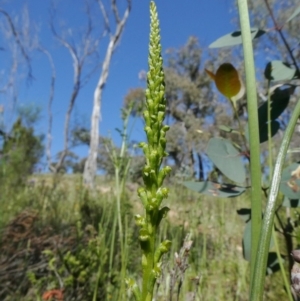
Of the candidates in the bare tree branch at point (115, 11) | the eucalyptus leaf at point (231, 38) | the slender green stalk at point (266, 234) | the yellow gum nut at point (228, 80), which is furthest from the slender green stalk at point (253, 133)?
the bare tree branch at point (115, 11)

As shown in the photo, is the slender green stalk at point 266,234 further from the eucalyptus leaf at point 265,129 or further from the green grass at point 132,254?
the eucalyptus leaf at point 265,129

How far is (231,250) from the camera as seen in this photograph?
1.98 metres

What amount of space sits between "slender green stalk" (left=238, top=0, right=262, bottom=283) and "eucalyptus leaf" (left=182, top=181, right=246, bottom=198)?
14.3 inches

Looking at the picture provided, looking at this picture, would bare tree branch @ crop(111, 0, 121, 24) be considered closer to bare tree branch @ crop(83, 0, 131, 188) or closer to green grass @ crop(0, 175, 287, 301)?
bare tree branch @ crop(83, 0, 131, 188)

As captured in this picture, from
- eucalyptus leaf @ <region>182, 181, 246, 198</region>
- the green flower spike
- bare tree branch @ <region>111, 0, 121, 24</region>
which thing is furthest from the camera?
bare tree branch @ <region>111, 0, 121, 24</region>

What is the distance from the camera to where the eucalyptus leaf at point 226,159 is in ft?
2.57

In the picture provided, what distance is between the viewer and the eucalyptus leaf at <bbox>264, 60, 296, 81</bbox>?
80cm

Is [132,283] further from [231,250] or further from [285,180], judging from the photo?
[231,250]

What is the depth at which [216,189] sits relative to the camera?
80cm

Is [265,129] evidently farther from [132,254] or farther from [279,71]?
[132,254]

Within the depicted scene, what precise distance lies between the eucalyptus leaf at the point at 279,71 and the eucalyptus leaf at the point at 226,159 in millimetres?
172

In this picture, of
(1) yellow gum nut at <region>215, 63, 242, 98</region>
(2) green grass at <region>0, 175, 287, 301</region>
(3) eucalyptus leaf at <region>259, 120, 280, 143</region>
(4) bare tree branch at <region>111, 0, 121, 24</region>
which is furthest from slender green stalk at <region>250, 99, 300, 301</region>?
(4) bare tree branch at <region>111, 0, 121, 24</region>

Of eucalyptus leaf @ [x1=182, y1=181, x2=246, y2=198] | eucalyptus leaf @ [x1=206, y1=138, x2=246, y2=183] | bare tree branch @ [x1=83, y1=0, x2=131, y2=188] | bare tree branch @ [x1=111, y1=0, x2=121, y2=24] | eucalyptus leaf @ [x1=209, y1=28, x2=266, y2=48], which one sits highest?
bare tree branch @ [x1=111, y1=0, x2=121, y2=24]

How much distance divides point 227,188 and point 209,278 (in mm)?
810
